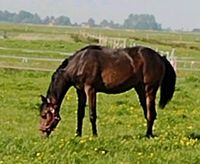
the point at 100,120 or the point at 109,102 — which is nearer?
the point at 100,120

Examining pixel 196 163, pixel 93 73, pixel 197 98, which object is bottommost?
pixel 197 98

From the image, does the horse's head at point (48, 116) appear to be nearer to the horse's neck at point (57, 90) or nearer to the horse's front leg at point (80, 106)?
the horse's neck at point (57, 90)

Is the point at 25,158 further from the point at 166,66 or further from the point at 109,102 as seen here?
the point at 109,102

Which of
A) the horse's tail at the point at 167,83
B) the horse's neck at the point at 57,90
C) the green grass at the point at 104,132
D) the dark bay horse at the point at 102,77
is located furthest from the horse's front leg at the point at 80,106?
the horse's tail at the point at 167,83

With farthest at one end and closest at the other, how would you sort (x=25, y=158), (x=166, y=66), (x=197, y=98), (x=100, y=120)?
(x=197, y=98)
(x=100, y=120)
(x=166, y=66)
(x=25, y=158)

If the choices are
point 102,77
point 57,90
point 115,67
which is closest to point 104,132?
point 102,77

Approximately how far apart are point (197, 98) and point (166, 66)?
26.6ft

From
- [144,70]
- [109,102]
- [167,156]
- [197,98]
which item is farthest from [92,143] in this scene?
[197,98]

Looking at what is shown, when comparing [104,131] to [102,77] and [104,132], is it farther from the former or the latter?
[102,77]

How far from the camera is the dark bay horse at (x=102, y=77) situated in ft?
36.7

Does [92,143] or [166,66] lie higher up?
[166,66]

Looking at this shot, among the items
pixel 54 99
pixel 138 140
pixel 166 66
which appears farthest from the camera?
pixel 166 66

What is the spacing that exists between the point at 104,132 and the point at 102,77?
4.91 ft

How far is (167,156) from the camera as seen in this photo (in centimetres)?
888
